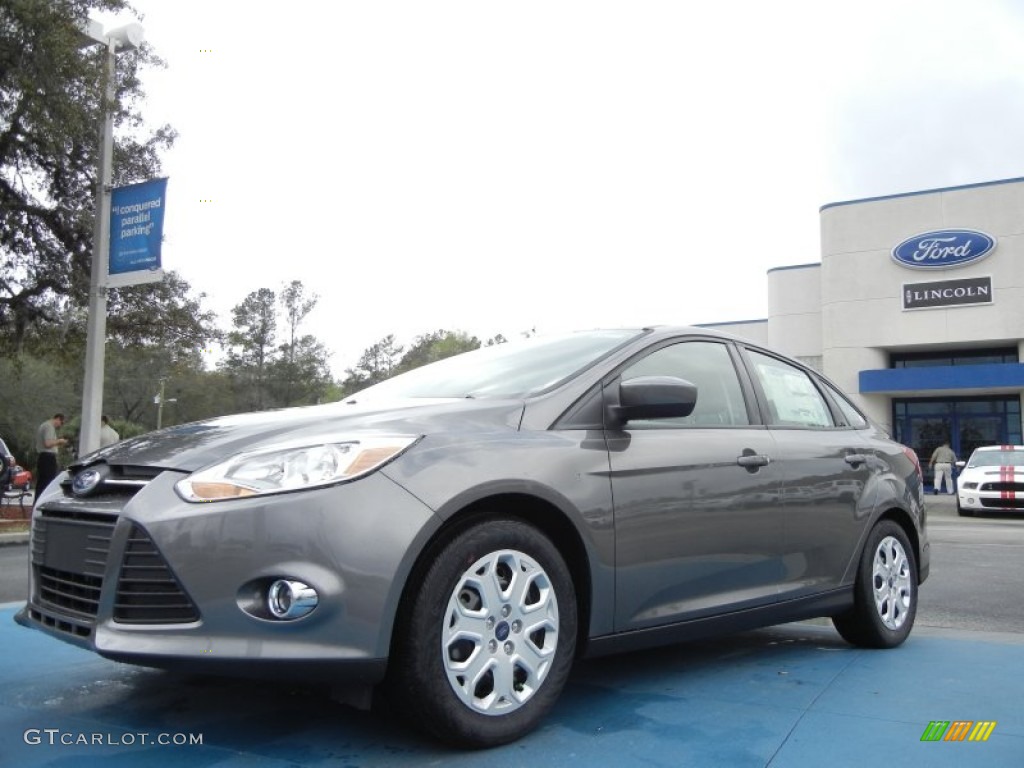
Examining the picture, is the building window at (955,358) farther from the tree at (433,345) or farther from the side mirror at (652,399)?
the tree at (433,345)

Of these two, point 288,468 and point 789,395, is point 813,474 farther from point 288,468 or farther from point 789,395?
point 288,468

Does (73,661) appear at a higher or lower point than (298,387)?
lower

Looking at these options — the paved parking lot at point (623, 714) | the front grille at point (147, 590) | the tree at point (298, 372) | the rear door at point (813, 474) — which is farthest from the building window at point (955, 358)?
the tree at point (298, 372)

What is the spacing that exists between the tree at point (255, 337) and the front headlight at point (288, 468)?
202 ft

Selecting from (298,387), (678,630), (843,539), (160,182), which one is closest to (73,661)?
(678,630)

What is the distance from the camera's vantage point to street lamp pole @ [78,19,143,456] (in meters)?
12.3

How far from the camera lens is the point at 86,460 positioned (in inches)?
131

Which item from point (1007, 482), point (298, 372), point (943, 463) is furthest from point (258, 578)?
point (298, 372)

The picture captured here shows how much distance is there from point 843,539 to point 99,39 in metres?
11.8

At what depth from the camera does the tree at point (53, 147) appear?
1224 centimetres

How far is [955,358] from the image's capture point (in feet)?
107

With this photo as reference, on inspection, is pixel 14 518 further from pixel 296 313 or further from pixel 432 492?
pixel 296 313

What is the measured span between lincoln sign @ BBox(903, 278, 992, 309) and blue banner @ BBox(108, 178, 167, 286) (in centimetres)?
2658

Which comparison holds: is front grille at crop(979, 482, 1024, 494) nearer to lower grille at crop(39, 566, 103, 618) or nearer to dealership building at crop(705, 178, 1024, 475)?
dealership building at crop(705, 178, 1024, 475)
